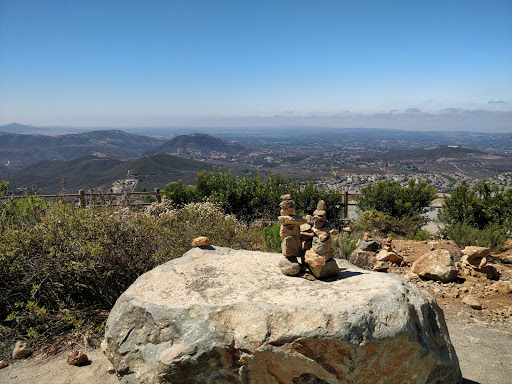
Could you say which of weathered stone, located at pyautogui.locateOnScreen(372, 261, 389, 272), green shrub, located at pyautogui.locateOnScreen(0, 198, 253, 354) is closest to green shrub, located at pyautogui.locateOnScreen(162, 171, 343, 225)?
weathered stone, located at pyautogui.locateOnScreen(372, 261, 389, 272)

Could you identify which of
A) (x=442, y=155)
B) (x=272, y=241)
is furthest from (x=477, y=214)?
(x=442, y=155)

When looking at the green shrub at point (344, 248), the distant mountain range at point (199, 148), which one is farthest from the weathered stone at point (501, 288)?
the distant mountain range at point (199, 148)

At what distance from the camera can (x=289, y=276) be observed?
418 cm

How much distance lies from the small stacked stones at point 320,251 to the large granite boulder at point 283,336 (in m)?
0.29

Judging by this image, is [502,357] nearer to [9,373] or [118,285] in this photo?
[118,285]

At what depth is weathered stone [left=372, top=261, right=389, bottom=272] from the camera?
287 inches

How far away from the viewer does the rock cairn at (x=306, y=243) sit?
3966 mm

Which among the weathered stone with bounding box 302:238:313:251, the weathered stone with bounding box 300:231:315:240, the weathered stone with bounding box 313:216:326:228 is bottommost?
the weathered stone with bounding box 302:238:313:251

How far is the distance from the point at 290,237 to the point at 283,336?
1.31 metres

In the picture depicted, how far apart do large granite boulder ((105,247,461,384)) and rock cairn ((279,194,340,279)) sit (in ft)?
1.06

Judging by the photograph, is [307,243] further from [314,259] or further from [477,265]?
[477,265]

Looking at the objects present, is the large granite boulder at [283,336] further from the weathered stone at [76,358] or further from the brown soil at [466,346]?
the weathered stone at [76,358]

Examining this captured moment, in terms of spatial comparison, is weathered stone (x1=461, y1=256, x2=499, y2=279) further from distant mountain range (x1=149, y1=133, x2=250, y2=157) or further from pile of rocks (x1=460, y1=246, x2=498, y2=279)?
distant mountain range (x1=149, y1=133, x2=250, y2=157)

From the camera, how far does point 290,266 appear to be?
162 inches
